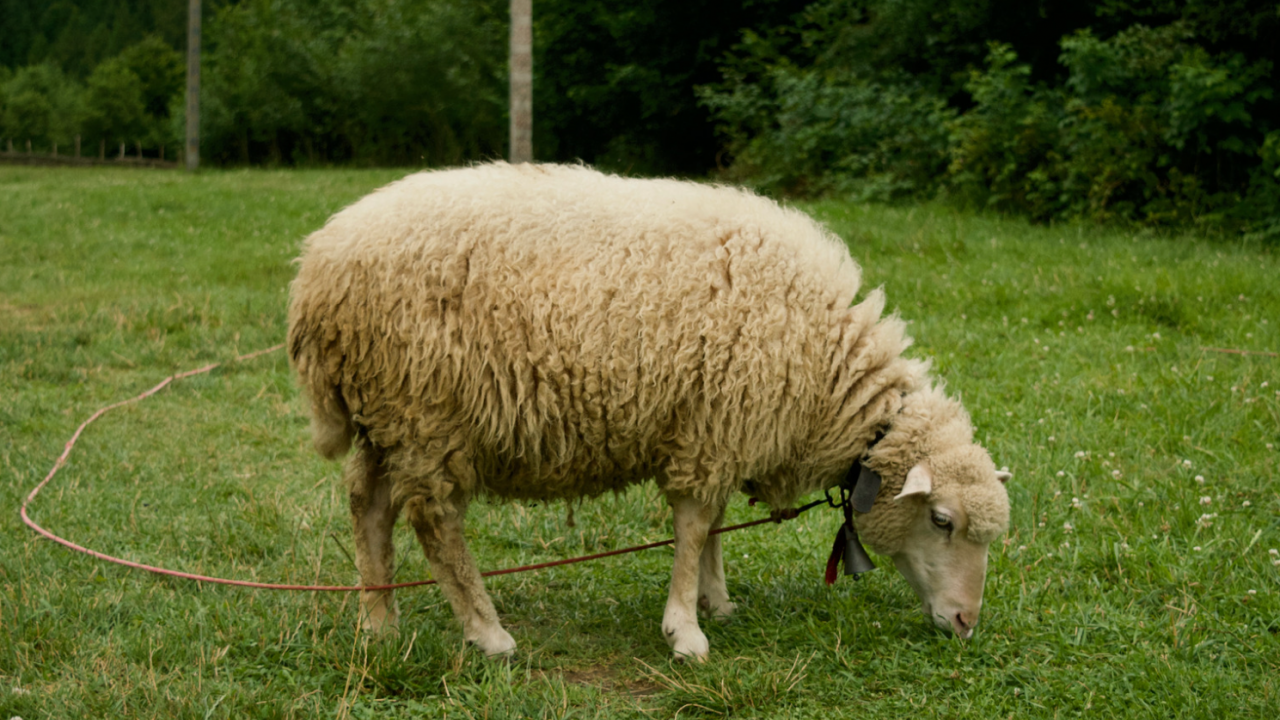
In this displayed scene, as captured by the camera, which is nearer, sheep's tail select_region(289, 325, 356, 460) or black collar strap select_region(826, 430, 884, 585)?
sheep's tail select_region(289, 325, 356, 460)

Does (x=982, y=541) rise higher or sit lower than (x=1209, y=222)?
lower

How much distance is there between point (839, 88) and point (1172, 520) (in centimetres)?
1201

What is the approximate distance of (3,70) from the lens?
55625 mm

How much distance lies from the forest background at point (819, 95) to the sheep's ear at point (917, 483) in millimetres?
7684

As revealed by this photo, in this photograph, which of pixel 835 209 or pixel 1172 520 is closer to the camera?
pixel 1172 520

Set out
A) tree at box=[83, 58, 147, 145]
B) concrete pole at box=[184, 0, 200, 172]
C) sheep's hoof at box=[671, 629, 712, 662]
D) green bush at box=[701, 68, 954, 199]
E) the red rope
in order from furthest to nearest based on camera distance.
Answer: tree at box=[83, 58, 147, 145] < concrete pole at box=[184, 0, 200, 172] < green bush at box=[701, 68, 954, 199] < the red rope < sheep's hoof at box=[671, 629, 712, 662]

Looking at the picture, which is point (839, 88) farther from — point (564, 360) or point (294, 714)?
point (294, 714)

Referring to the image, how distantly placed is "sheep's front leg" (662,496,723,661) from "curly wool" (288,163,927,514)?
0.35 ft

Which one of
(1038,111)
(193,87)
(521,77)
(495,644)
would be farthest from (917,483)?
(193,87)

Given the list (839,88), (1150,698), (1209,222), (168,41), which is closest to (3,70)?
(168,41)

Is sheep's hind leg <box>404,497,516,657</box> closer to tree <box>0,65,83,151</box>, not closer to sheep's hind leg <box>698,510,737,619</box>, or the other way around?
sheep's hind leg <box>698,510,737,619</box>

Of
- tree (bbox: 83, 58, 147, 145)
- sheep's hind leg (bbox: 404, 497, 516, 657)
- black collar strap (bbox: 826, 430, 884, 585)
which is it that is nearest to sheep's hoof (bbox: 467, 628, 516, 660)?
sheep's hind leg (bbox: 404, 497, 516, 657)

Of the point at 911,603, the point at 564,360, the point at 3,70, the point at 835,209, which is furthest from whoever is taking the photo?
the point at 3,70

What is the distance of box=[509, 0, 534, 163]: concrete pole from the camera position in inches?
372
